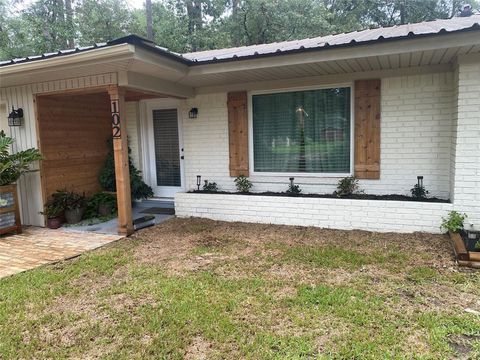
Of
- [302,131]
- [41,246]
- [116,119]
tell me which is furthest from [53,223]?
[302,131]

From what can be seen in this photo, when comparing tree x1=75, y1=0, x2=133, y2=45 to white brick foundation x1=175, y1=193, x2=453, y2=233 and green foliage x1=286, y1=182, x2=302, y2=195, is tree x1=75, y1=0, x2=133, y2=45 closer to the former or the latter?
white brick foundation x1=175, y1=193, x2=453, y2=233

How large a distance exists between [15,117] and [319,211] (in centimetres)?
500

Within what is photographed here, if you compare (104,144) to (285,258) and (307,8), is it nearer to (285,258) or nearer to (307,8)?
(285,258)

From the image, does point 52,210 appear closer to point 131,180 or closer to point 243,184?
point 131,180

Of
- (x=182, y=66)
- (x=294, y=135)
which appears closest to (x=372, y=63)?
(x=294, y=135)

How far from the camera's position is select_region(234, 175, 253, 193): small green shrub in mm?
6156

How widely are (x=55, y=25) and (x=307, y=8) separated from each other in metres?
11.0

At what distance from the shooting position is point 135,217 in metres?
6.23

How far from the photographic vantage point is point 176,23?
1667 centimetres

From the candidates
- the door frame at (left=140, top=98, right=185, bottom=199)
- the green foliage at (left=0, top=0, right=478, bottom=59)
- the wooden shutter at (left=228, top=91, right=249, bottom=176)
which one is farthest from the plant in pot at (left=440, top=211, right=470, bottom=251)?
the green foliage at (left=0, top=0, right=478, bottom=59)

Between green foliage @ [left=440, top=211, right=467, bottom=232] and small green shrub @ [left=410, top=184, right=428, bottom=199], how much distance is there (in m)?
0.57

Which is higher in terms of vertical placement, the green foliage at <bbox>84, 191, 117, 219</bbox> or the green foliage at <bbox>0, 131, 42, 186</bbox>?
the green foliage at <bbox>0, 131, 42, 186</bbox>

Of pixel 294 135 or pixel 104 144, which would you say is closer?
pixel 294 135

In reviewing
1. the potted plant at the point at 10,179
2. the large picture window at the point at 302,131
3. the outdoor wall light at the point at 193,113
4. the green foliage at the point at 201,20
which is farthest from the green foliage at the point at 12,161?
the green foliage at the point at 201,20
